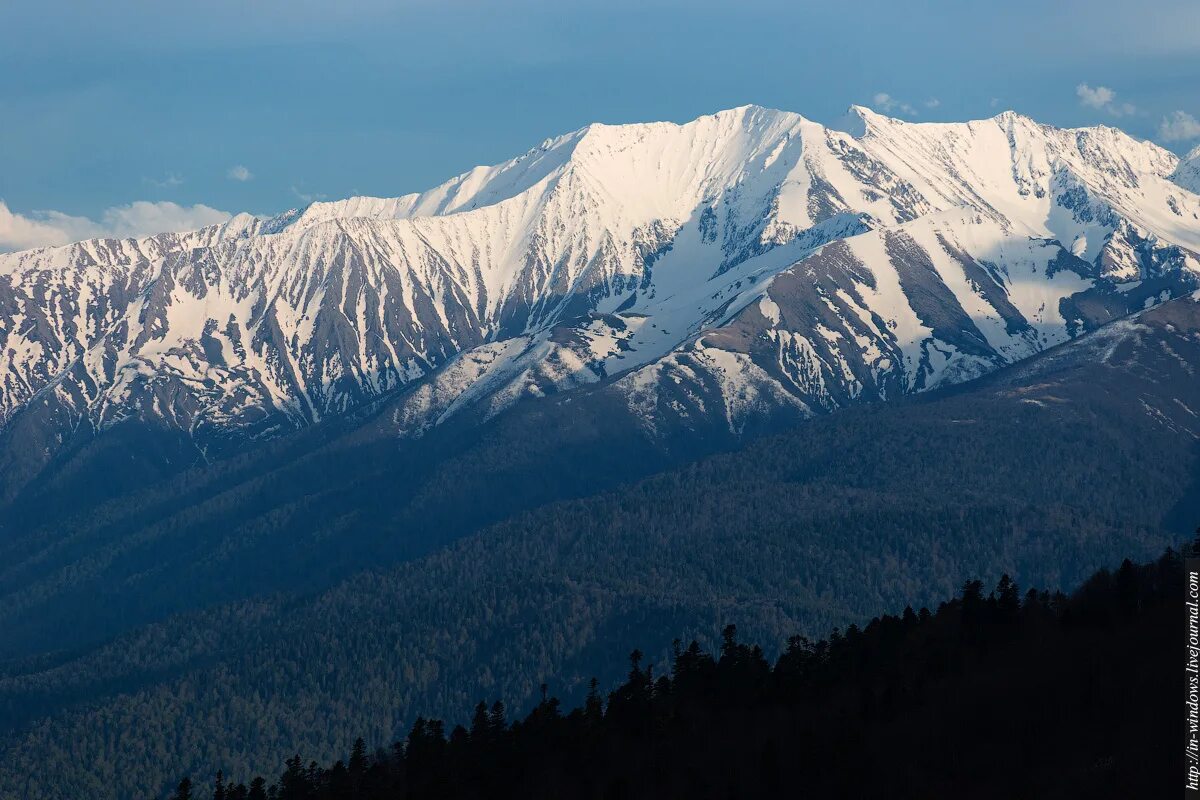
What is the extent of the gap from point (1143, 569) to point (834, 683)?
38725mm

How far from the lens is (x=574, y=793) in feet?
531

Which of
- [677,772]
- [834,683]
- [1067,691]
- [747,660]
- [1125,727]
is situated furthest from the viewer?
[747,660]

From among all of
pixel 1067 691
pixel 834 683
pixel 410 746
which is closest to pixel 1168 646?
pixel 1067 691

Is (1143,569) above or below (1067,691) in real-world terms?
above

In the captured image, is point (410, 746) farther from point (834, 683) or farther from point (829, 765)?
point (829, 765)

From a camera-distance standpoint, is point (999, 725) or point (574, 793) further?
point (574, 793)

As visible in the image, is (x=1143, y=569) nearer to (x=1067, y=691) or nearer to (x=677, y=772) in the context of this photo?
(x=1067, y=691)

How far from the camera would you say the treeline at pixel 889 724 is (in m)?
141

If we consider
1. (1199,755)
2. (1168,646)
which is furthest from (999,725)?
(1199,755)

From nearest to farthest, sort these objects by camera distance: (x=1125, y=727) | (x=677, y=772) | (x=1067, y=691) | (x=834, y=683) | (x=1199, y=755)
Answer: (x=1199, y=755), (x=1125, y=727), (x=1067, y=691), (x=677, y=772), (x=834, y=683)

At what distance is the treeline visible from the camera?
140875mm

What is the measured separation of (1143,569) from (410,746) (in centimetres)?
8085

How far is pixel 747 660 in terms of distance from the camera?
7515 inches

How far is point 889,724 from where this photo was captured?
157500 millimetres
